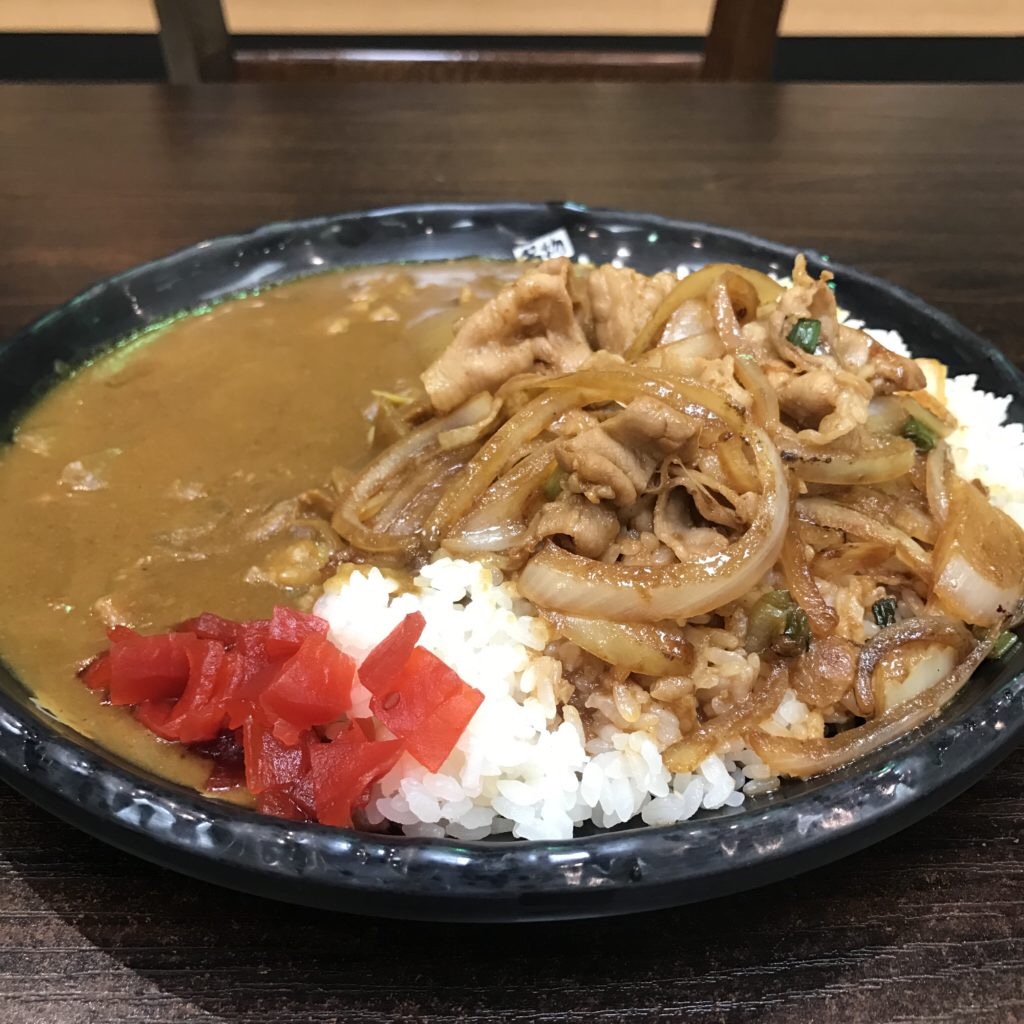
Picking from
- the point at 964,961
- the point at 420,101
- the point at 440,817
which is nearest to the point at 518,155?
the point at 420,101

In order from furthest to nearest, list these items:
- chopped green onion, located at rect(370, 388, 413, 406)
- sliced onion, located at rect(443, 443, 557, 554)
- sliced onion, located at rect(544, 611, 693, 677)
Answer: chopped green onion, located at rect(370, 388, 413, 406)
sliced onion, located at rect(443, 443, 557, 554)
sliced onion, located at rect(544, 611, 693, 677)

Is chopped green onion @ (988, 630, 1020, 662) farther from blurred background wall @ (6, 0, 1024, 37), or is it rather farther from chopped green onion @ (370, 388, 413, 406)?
blurred background wall @ (6, 0, 1024, 37)

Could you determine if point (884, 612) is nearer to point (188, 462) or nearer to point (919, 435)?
point (919, 435)

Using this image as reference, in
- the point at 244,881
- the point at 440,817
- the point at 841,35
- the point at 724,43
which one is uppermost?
the point at 244,881

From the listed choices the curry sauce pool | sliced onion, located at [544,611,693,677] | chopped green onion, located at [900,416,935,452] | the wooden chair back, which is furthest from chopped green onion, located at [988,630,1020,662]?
the wooden chair back

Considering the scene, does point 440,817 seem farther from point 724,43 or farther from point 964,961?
point 724,43

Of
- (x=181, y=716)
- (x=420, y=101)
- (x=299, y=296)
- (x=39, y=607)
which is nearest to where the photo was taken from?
(x=181, y=716)
